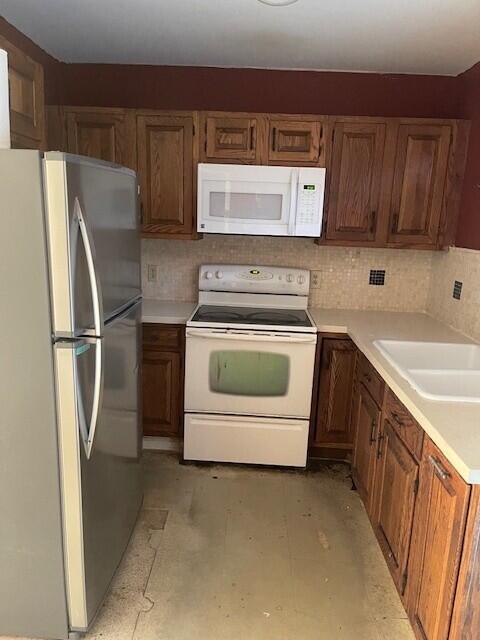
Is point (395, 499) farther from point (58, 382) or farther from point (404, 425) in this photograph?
point (58, 382)

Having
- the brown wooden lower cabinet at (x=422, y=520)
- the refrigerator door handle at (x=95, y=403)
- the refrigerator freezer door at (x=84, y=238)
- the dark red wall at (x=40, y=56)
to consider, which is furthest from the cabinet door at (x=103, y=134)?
the brown wooden lower cabinet at (x=422, y=520)

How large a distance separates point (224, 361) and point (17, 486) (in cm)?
144

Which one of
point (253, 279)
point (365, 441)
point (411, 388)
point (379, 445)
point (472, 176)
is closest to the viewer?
point (411, 388)

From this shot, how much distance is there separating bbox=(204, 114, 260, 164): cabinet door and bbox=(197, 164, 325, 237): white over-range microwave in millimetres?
76

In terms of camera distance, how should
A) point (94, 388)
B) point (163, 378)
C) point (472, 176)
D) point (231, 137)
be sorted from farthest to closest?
point (163, 378), point (231, 137), point (472, 176), point (94, 388)

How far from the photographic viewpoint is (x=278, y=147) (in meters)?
2.91

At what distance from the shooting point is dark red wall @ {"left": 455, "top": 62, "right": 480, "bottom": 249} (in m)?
2.74

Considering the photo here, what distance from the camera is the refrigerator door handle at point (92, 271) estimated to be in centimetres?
154

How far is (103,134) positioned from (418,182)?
73.9 inches

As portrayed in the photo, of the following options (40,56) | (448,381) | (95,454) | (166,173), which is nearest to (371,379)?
(448,381)

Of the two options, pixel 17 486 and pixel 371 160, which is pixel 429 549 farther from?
pixel 371 160

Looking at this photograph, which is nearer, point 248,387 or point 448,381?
point 448,381

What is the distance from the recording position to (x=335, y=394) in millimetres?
3004

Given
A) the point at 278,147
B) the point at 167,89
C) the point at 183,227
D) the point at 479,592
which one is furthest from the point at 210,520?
the point at 167,89
